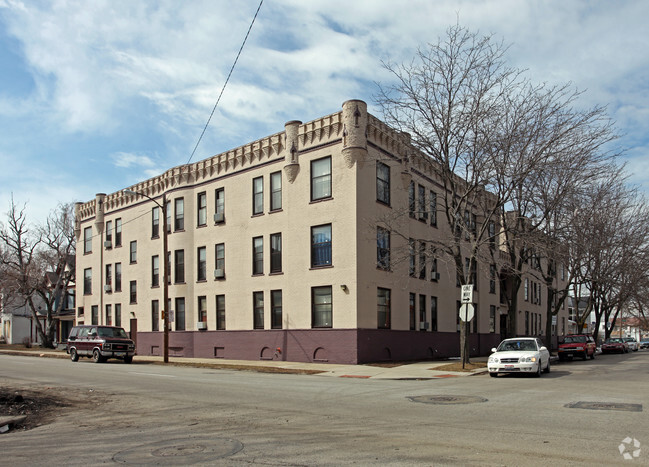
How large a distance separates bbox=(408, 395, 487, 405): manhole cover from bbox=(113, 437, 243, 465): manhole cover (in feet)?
18.9

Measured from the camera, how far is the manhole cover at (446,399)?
12688 mm

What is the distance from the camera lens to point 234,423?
397 inches

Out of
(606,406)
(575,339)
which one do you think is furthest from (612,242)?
(606,406)

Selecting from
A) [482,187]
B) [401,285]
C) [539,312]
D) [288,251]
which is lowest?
[539,312]

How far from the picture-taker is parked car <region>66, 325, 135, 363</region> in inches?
1192

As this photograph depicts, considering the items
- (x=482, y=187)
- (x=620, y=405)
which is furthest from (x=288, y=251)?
(x=620, y=405)

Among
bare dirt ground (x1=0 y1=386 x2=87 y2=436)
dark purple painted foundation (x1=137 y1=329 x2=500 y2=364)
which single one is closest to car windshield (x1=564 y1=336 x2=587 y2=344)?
dark purple painted foundation (x1=137 y1=329 x2=500 y2=364)

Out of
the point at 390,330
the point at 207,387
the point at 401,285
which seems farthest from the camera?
the point at 401,285

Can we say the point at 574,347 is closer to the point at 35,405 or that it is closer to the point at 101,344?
the point at 101,344

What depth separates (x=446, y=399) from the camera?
13.2 meters

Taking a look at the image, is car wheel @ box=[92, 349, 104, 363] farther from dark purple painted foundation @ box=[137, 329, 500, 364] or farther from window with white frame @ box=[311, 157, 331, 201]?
window with white frame @ box=[311, 157, 331, 201]

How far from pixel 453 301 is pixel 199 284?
16202mm

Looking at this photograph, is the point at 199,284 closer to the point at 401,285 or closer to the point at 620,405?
the point at 401,285

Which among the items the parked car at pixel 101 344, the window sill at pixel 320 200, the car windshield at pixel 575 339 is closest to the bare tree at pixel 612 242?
the car windshield at pixel 575 339
